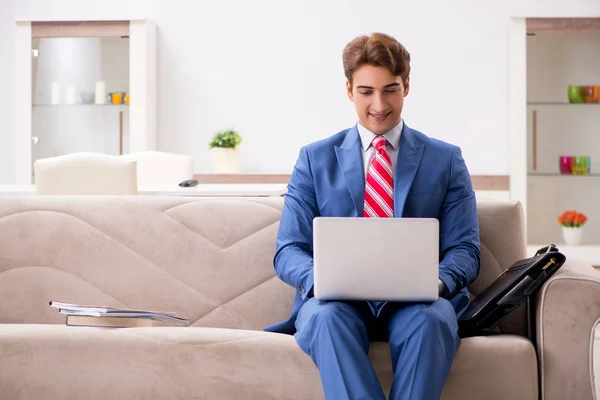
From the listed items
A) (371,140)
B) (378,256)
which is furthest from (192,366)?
(371,140)

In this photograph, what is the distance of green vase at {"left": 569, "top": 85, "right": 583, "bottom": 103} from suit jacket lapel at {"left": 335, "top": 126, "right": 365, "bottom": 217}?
155 inches

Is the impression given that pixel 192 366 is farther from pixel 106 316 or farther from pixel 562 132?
pixel 562 132

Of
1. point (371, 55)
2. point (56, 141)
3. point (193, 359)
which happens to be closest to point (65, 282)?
point (193, 359)

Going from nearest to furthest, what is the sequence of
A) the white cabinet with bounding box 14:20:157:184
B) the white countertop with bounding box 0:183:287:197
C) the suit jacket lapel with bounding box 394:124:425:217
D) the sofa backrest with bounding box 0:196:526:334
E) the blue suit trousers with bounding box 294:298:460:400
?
the blue suit trousers with bounding box 294:298:460:400 → the suit jacket lapel with bounding box 394:124:425:217 → the sofa backrest with bounding box 0:196:526:334 → the white countertop with bounding box 0:183:287:197 → the white cabinet with bounding box 14:20:157:184

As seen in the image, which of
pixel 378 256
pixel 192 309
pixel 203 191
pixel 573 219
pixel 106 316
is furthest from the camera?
pixel 573 219

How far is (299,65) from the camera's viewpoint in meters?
6.11

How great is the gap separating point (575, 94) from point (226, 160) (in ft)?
8.19

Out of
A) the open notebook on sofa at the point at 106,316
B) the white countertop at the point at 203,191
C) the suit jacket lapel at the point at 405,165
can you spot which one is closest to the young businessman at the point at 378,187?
the suit jacket lapel at the point at 405,165

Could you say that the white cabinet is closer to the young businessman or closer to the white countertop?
the white countertop

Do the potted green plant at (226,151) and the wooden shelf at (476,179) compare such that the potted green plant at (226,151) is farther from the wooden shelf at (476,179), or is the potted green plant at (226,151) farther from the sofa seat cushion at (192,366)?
the sofa seat cushion at (192,366)

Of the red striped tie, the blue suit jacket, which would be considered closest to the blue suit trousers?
the blue suit jacket

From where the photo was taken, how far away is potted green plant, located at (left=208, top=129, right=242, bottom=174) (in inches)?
231

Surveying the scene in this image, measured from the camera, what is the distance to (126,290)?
2551 mm

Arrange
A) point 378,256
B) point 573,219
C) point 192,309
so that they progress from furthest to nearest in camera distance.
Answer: point 573,219 → point 192,309 → point 378,256
